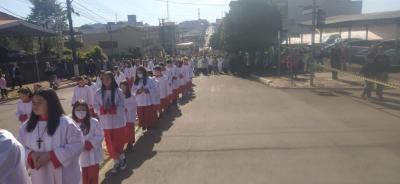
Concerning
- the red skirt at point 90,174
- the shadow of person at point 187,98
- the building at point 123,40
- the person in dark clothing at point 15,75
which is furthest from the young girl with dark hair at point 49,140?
the building at point 123,40

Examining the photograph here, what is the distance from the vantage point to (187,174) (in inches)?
322

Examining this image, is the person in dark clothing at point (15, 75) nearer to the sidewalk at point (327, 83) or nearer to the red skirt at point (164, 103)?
the sidewalk at point (327, 83)

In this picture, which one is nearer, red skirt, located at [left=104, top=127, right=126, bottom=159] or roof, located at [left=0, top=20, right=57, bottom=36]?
red skirt, located at [left=104, top=127, right=126, bottom=159]

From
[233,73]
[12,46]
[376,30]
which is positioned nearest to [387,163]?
[233,73]

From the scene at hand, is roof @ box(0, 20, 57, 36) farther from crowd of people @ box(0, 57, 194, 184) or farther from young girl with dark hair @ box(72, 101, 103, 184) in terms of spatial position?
young girl with dark hair @ box(72, 101, 103, 184)

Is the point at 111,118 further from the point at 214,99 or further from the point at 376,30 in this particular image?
the point at 376,30

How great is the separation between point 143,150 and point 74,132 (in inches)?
212

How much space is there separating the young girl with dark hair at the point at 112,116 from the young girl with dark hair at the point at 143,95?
3172mm

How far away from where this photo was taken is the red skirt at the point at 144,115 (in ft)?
39.4

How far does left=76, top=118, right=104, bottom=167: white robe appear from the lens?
6102mm

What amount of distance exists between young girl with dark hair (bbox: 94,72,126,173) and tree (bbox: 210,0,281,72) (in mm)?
25832

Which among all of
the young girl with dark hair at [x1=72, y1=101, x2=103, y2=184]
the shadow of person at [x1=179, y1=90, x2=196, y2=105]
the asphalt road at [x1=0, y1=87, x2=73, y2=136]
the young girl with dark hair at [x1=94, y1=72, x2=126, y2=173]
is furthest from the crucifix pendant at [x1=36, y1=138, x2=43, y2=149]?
the shadow of person at [x1=179, y1=90, x2=196, y2=105]

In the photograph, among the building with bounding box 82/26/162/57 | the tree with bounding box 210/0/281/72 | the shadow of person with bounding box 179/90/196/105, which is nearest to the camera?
the shadow of person with bounding box 179/90/196/105

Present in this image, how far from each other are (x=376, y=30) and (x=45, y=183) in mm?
48445
